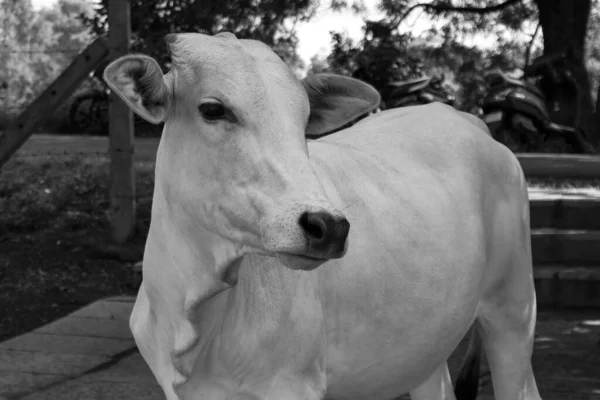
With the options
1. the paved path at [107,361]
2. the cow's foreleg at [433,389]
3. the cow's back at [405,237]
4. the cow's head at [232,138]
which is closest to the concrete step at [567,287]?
the paved path at [107,361]

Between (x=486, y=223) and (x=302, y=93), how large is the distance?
1.37m

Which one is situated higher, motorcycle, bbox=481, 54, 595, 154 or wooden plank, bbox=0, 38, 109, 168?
wooden plank, bbox=0, 38, 109, 168

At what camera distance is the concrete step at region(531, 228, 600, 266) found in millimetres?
8266

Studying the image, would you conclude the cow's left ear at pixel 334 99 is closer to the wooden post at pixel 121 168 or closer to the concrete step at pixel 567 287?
the concrete step at pixel 567 287

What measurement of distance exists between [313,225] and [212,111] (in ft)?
1.58

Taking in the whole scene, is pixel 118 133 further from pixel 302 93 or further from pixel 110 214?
pixel 302 93

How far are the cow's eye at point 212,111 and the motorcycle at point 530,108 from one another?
10.5 meters

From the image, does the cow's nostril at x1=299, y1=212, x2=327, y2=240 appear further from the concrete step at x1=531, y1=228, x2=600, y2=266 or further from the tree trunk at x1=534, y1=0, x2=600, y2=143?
the tree trunk at x1=534, y1=0, x2=600, y2=143

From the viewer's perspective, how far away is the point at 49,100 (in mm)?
8125

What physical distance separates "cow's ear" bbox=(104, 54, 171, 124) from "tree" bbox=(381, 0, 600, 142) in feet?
36.3

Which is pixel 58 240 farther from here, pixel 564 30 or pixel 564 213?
pixel 564 30

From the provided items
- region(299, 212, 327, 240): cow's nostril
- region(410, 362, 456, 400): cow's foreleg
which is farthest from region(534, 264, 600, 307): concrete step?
region(299, 212, 327, 240): cow's nostril

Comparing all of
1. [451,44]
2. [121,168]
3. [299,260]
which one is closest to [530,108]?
[451,44]

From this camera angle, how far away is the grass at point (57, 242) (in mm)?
7664
